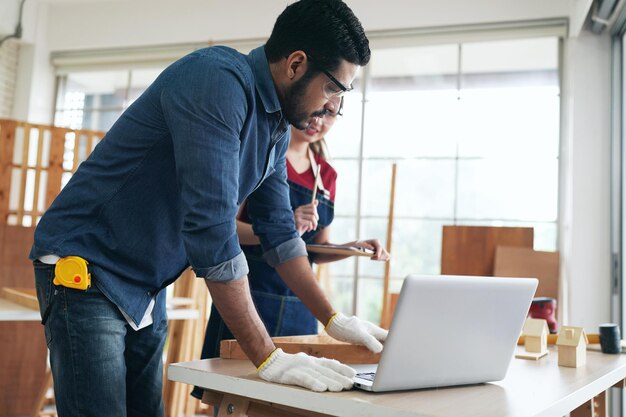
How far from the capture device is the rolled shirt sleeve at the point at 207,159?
1.26m

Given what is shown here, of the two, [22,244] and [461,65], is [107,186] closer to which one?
[22,244]

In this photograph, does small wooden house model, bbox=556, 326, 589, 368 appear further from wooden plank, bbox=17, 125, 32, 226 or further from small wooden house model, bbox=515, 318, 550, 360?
wooden plank, bbox=17, 125, 32, 226

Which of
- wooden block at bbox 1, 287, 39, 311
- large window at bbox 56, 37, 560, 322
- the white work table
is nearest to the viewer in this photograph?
the white work table

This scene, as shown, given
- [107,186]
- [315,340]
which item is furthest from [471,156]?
[107,186]

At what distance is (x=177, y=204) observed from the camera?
1.42 metres

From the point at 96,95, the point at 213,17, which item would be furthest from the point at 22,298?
the point at 96,95

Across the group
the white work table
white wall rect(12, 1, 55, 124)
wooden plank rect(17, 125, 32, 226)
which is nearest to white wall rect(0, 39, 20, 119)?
white wall rect(12, 1, 55, 124)

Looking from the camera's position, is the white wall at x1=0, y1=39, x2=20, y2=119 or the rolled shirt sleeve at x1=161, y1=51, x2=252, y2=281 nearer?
the rolled shirt sleeve at x1=161, y1=51, x2=252, y2=281

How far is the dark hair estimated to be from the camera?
4.49 feet

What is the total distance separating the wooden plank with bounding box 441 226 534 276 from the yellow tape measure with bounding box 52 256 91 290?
3178 millimetres

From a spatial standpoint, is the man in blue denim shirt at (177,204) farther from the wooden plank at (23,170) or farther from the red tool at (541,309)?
the wooden plank at (23,170)

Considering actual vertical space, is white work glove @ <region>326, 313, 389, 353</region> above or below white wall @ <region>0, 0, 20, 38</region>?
below

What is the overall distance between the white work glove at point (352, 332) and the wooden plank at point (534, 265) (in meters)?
2.69

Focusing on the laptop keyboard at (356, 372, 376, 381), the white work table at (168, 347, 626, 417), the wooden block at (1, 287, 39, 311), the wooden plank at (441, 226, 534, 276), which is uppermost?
the wooden plank at (441, 226, 534, 276)
